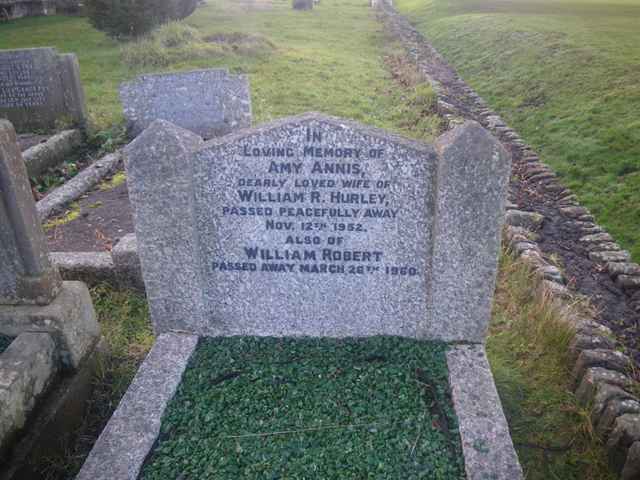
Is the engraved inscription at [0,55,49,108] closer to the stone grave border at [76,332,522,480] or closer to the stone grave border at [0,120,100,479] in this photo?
the stone grave border at [0,120,100,479]

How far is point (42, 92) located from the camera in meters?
7.70

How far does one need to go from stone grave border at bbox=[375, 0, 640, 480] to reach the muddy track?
0.10 feet

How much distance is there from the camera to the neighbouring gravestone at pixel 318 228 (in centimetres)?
292

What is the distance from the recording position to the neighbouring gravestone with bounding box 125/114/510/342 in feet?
9.57

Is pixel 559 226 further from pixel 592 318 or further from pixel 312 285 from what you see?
pixel 312 285

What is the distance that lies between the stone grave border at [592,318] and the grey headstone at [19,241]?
348 centimetres

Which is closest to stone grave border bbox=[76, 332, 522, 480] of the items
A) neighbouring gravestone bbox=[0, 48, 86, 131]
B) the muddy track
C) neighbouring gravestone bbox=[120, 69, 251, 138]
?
the muddy track

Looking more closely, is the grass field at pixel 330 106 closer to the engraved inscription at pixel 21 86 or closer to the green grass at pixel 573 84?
the engraved inscription at pixel 21 86

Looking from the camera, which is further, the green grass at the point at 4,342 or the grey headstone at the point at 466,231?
the green grass at the point at 4,342

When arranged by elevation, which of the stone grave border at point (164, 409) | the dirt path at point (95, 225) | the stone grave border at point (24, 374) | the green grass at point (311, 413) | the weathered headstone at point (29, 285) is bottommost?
the dirt path at point (95, 225)

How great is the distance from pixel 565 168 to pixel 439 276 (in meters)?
4.88

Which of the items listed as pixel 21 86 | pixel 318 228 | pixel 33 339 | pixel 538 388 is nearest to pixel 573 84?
pixel 538 388

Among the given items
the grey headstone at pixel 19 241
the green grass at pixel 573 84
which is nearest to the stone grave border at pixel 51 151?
the grey headstone at pixel 19 241

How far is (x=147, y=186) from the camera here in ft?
9.90
